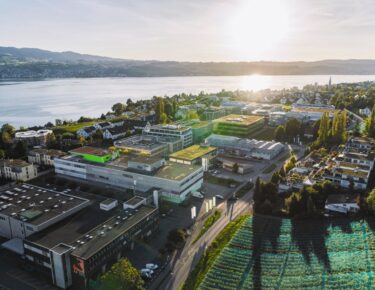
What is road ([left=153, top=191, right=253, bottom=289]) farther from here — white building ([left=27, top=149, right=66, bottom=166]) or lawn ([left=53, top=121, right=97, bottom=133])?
lawn ([left=53, top=121, right=97, bottom=133])

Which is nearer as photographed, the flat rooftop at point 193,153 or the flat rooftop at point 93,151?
the flat rooftop at point 93,151

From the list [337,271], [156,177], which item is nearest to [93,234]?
[156,177]

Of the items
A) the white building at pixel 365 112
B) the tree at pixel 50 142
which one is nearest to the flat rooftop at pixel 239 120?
the tree at pixel 50 142

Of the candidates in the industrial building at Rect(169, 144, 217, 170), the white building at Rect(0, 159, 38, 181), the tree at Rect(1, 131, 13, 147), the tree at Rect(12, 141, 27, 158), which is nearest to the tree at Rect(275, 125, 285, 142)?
the industrial building at Rect(169, 144, 217, 170)

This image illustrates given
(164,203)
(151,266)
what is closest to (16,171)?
(164,203)

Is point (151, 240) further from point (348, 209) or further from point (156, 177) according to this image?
point (348, 209)

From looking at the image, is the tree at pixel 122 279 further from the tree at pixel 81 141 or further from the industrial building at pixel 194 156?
the tree at pixel 81 141
